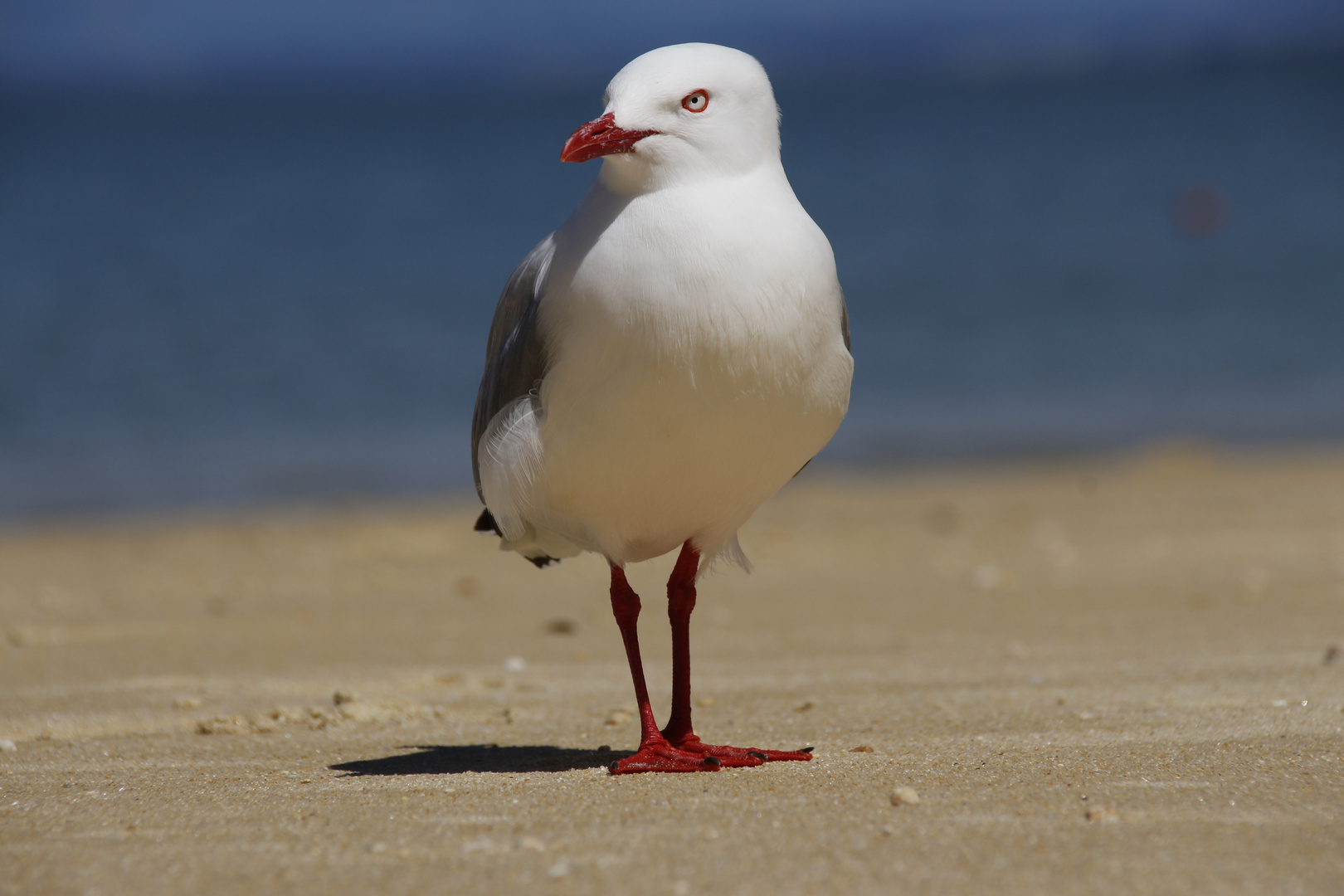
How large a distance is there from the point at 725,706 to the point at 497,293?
21.6 m

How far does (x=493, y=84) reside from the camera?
187m

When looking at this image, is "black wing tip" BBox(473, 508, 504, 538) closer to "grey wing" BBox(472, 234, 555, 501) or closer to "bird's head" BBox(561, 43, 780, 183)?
"grey wing" BBox(472, 234, 555, 501)

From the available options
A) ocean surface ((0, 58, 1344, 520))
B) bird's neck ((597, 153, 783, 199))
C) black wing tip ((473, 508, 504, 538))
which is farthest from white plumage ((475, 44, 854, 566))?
ocean surface ((0, 58, 1344, 520))

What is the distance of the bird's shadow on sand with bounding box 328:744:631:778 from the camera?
427 centimetres

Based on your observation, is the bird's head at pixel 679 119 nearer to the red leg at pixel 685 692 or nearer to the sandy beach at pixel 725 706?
the red leg at pixel 685 692

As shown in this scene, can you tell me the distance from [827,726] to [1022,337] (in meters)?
16.2

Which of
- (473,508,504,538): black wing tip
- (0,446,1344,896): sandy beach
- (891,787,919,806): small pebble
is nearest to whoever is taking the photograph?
(0,446,1344,896): sandy beach

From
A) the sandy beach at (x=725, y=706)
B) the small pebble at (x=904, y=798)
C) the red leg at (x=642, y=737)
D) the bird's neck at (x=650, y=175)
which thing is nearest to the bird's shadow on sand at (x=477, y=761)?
the sandy beach at (x=725, y=706)

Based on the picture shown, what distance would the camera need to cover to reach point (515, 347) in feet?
13.6

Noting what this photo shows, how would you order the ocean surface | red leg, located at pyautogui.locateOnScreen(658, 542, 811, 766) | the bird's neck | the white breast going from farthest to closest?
the ocean surface < red leg, located at pyautogui.locateOnScreen(658, 542, 811, 766) < the bird's neck < the white breast

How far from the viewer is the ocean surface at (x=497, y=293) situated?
47.6 feet

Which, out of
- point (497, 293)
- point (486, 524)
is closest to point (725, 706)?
point (486, 524)

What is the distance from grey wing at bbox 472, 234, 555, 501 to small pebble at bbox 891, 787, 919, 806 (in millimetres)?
1469

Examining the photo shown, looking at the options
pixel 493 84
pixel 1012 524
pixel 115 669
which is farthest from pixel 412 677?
pixel 493 84
